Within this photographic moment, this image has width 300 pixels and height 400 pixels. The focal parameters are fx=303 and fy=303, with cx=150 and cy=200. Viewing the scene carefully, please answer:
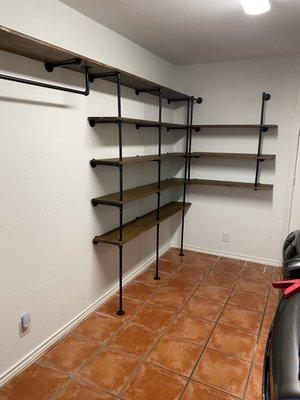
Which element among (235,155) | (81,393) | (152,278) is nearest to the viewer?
(81,393)

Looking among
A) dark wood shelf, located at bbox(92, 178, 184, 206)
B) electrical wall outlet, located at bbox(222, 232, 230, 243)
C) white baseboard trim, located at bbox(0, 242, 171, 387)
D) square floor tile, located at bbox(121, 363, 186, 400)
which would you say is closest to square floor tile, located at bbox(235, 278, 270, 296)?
electrical wall outlet, located at bbox(222, 232, 230, 243)

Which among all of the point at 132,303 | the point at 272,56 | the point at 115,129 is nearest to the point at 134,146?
the point at 115,129

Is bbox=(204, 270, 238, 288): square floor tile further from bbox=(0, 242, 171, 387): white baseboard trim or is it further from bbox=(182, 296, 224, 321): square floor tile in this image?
bbox=(0, 242, 171, 387): white baseboard trim

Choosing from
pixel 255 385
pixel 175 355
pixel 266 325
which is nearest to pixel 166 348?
pixel 175 355

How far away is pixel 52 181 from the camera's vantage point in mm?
2037

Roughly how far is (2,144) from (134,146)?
1487 mm

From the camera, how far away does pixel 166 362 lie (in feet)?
6.70

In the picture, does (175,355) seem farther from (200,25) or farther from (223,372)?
(200,25)

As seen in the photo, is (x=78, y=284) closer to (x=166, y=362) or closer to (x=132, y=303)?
(x=132, y=303)

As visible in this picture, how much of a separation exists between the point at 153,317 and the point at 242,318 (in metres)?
0.76

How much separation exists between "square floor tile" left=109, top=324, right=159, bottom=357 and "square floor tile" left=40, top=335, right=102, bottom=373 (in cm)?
15

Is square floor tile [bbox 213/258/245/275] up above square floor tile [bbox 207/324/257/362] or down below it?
above

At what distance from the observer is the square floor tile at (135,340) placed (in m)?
2.16

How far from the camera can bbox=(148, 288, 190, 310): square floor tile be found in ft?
9.04
